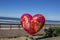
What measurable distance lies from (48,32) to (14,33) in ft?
11.0

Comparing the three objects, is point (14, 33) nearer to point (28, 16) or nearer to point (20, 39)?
point (20, 39)

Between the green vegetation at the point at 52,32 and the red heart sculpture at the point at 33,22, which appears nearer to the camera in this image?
the red heart sculpture at the point at 33,22

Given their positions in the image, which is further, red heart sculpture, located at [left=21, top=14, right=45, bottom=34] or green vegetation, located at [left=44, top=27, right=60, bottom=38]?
green vegetation, located at [left=44, top=27, right=60, bottom=38]

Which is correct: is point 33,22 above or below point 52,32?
above

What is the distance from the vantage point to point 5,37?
16.8 metres

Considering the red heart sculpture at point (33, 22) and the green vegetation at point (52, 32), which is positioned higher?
the red heart sculpture at point (33, 22)

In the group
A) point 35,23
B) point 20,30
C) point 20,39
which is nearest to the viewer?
point 35,23

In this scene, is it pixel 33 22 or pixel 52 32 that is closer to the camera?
pixel 33 22

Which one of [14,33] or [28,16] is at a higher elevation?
[28,16]

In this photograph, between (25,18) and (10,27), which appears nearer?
(25,18)

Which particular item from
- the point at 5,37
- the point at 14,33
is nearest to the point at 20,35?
the point at 14,33

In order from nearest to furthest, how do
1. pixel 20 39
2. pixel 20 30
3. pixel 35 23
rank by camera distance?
pixel 35 23, pixel 20 39, pixel 20 30

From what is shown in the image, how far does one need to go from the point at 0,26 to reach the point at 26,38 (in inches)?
139

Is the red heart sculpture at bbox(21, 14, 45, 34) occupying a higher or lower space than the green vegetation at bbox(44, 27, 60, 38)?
higher
